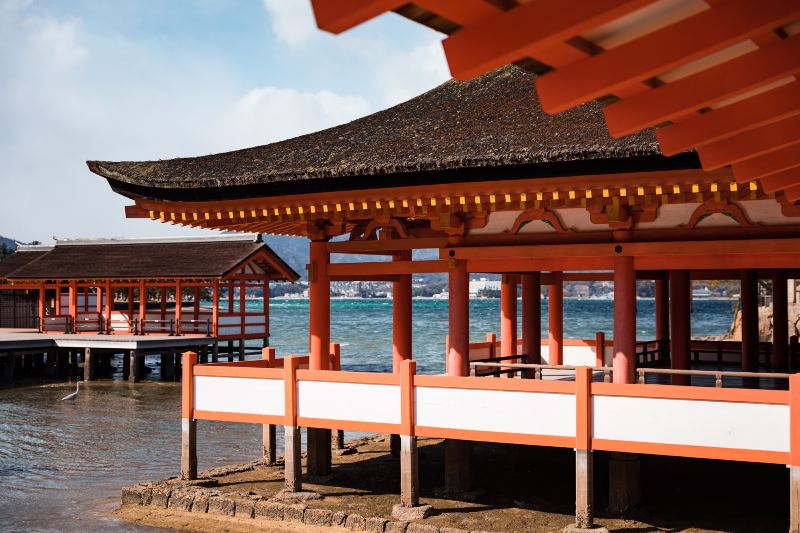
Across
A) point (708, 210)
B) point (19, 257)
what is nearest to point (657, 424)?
point (708, 210)

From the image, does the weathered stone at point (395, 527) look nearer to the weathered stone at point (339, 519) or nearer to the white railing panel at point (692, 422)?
the weathered stone at point (339, 519)

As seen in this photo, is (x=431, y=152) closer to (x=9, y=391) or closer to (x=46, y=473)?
(x=46, y=473)

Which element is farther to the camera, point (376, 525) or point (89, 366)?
point (89, 366)

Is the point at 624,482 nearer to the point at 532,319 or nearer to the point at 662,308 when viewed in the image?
the point at 532,319

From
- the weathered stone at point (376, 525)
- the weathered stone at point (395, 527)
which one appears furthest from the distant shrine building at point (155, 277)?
the weathered stone at point (395, 527)

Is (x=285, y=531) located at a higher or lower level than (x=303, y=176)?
lower

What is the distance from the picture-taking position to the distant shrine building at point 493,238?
35.8 feet

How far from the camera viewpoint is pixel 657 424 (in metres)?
11.0

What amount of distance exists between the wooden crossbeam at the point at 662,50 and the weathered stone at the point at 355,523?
375 inches

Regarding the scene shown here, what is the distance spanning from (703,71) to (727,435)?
8016 mm

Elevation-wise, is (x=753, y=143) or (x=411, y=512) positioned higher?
(x=753, y=143)

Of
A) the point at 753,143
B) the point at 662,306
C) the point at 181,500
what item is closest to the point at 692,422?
the point at 753,143

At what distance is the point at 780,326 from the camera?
64.3 ft

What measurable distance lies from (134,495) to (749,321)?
1229 centimetres
